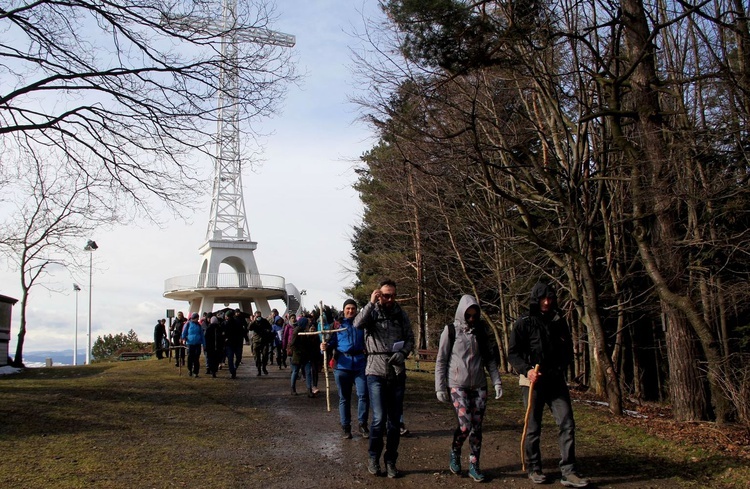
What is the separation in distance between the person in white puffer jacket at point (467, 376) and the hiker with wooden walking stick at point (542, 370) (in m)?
0.33

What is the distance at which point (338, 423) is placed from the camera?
10.5m

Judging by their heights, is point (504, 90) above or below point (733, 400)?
above

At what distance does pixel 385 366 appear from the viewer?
23.9 feet

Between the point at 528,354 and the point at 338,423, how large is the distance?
4423mm

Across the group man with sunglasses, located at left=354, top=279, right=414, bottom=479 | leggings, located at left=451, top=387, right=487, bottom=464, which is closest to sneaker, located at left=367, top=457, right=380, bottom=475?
man with sunglasses, located at left=354, top=279, right=414, bottom=479

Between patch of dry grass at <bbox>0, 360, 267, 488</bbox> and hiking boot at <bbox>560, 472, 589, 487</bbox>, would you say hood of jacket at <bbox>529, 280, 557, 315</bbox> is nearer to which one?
hiking boot at <bbox>560, 472, 589, 487</bbox>

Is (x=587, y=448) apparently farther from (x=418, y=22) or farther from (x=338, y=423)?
(x=418, y=22)

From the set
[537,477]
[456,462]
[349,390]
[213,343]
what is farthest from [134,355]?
[537,477]

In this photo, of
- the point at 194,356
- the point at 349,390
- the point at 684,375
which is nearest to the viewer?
the point at 349,390

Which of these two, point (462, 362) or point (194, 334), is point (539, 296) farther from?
Answer: point (194, 334)

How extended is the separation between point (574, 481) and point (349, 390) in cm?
359

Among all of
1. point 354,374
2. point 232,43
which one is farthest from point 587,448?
point 232,43

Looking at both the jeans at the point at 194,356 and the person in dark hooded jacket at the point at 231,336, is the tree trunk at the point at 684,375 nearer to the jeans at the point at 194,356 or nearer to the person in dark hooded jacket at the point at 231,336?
the person in dark hooded jacket at the point at 231,336

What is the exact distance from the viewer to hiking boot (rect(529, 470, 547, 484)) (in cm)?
684
